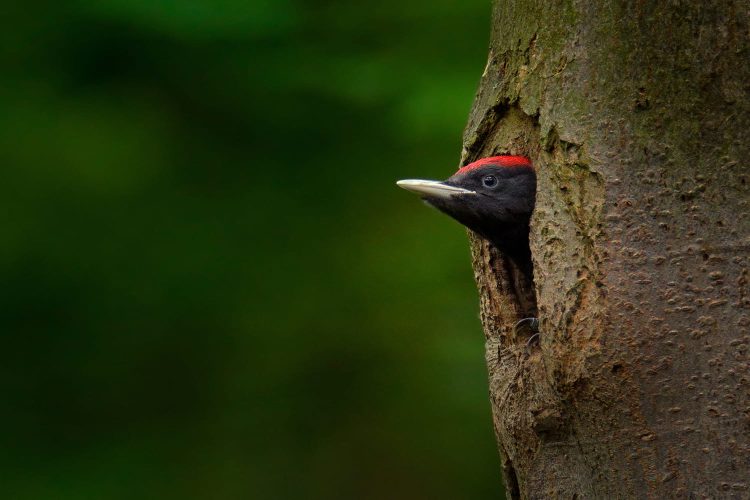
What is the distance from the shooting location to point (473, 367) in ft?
18.2

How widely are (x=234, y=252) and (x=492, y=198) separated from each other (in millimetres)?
2038

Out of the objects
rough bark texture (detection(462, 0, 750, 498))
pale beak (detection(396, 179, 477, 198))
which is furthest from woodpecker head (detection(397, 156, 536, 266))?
rough bark texture (detection(462, 0, 750, 498))

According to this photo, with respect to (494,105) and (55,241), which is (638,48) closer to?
(494,105)

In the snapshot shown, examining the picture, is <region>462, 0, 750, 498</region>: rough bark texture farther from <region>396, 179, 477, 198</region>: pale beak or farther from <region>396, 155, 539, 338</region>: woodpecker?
<region>396, 179, 477, 198</region>: pale beak

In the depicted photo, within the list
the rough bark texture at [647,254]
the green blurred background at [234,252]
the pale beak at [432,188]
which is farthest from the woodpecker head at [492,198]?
the green blurred background at [234,252]

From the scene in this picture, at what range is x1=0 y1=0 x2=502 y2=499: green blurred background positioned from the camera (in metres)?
4.93

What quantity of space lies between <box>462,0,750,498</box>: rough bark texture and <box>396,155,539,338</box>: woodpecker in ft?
1.59

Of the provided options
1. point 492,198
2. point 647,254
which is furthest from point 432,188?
point 647,254

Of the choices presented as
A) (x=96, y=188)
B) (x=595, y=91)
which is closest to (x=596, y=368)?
(x=595, y=91)

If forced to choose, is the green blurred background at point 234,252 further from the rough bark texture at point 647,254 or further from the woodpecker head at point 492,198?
the rough bark texture at point 647,254

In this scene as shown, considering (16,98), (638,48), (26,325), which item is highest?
(16,98)

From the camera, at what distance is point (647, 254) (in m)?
2.80

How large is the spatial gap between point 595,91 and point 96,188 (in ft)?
9.82

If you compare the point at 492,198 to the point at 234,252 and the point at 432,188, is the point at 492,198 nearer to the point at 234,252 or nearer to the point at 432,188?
the point at 432,188
